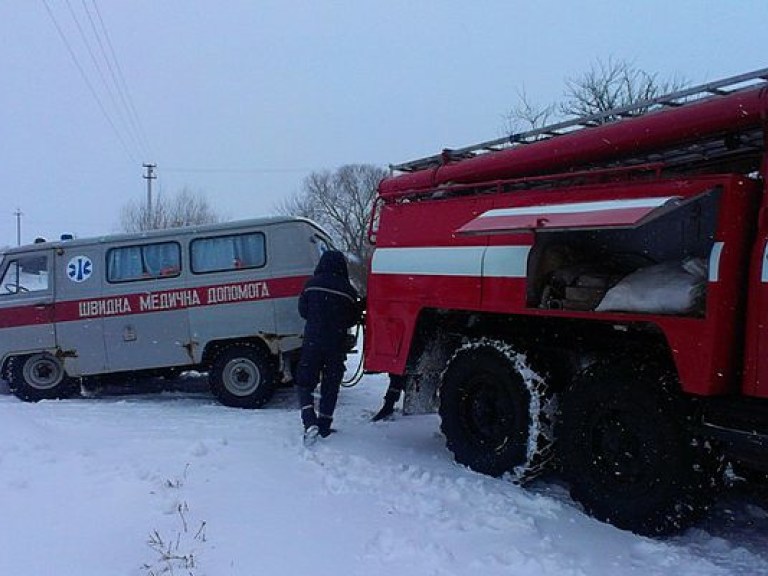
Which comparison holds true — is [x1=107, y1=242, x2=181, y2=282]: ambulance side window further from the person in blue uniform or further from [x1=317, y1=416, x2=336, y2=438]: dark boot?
[x1=317, y1=416, x2=336, y2=438]: dark boot

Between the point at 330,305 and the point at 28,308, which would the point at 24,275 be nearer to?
the point at 28,308

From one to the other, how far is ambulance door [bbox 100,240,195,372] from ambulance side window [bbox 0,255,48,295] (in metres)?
1.00

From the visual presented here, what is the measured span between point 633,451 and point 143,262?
6943 millimetres

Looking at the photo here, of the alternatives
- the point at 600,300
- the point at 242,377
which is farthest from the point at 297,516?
the point at 242,377

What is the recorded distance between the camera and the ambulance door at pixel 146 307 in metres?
9.16

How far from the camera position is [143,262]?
30.6 feet

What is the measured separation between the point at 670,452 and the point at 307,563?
2.38 meters

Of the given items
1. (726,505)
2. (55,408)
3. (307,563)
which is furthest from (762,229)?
(55,408)

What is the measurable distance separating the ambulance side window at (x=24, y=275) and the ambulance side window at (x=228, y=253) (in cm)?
222

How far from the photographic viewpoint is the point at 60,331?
9.36 metres

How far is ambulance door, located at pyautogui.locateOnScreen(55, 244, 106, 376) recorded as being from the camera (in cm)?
931

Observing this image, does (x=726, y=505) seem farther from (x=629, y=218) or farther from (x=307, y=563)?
(x=307, y=563)

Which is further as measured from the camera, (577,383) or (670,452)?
(577,383)

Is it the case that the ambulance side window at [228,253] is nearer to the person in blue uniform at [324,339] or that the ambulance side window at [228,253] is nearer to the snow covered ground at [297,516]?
the person in blue uniform at [324,339]
